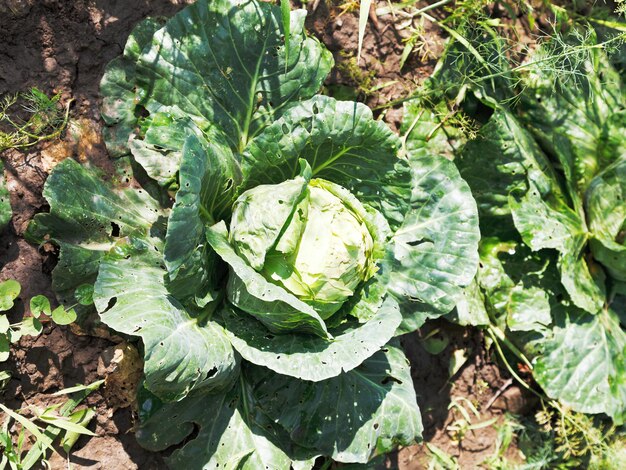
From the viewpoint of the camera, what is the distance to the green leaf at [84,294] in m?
3.10

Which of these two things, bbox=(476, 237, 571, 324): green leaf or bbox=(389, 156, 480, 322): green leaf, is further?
bbox=(476, 237, 571, 324): green leaf

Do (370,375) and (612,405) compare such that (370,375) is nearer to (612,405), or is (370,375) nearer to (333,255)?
(333,255)

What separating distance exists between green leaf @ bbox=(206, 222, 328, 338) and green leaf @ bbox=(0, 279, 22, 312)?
980mm

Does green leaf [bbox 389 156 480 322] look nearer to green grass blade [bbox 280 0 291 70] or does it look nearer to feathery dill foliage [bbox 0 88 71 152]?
green grass blade [bbox 280 0 291 70]

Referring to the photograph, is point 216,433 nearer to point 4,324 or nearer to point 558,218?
point 4,324

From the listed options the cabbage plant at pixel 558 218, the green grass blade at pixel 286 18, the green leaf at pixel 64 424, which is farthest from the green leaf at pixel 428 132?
the green leaf at pixel 64 424

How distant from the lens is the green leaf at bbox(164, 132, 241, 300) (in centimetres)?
259

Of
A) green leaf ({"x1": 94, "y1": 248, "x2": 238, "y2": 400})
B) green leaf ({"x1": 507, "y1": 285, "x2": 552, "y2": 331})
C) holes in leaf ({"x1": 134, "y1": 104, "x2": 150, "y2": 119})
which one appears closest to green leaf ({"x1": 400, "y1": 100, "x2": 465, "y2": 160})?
green leaf ({"x1": 507, "y1": 285, "x2": 552, "y2": 331})

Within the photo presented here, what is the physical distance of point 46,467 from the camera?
10.5 feet

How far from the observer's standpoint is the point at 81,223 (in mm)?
3084

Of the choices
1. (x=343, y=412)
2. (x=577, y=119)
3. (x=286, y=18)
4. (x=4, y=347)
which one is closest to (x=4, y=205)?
(x=4, y=347)

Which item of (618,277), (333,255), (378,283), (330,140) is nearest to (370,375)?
(378,283)

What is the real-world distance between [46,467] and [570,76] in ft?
12.3

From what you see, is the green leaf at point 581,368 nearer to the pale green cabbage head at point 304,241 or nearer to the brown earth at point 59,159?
the pale green cabbage head at point 304,241
